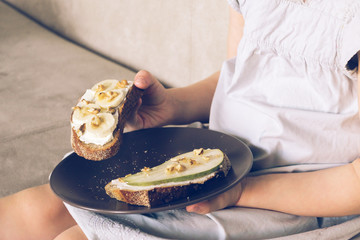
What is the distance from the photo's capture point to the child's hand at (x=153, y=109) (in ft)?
2.93

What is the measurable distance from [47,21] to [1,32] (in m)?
0.23

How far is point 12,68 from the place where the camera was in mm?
1578

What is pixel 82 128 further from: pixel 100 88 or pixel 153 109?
pixel 153 109

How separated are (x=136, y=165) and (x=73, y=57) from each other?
1020 mm

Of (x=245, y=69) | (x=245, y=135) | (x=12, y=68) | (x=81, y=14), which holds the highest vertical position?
(x=245, y=69)

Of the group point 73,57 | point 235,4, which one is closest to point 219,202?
point 235,4

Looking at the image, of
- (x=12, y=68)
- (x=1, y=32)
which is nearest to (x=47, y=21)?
(x=1, y=32)

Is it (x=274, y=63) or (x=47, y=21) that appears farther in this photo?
(x=47, y=21)

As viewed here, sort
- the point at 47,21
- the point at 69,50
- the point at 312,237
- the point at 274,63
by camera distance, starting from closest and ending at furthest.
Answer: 1. the point at 312,237
2. the point at 274,63
3. the point at 69,50
4. the point at 47,21

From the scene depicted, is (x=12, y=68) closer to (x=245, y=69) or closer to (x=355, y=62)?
(x=245, y=69)

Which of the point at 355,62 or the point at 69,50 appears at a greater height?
the point at 355,62

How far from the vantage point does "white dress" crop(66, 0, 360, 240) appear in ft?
2.21

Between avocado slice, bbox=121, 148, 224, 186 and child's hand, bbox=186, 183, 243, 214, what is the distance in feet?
0.16

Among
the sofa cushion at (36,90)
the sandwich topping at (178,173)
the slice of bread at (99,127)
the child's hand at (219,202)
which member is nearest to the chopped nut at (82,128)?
the slice of bread at (99,127)
